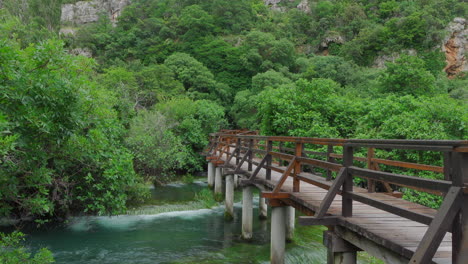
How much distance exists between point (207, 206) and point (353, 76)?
27262 mm

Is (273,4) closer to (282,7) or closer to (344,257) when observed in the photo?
(282,7)

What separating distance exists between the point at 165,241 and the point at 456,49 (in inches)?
1826

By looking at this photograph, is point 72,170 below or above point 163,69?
below

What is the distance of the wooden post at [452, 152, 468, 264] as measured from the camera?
2428 millimetres

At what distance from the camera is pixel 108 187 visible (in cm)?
959

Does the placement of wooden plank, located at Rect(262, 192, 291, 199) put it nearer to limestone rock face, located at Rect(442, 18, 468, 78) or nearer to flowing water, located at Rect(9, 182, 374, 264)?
flowing water, located at Rect(9, 182, 374, 264)

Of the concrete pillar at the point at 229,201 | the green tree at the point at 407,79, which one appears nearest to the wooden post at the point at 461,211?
the concrete pillar at the point at 229,201

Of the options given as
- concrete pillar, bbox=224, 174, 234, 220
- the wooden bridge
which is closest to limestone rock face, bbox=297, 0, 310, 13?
concrete pillar, bbox=224, 174, 234, 220

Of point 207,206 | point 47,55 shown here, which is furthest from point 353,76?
point 47,55

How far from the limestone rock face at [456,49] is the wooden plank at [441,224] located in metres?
47.9

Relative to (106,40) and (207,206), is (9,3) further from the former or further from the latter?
(207,206)

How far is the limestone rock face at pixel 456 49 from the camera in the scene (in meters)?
42.2

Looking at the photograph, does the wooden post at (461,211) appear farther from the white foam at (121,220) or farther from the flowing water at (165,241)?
the white foam at (121,220)

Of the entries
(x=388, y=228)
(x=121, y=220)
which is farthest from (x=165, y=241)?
(x=388, y=228)
